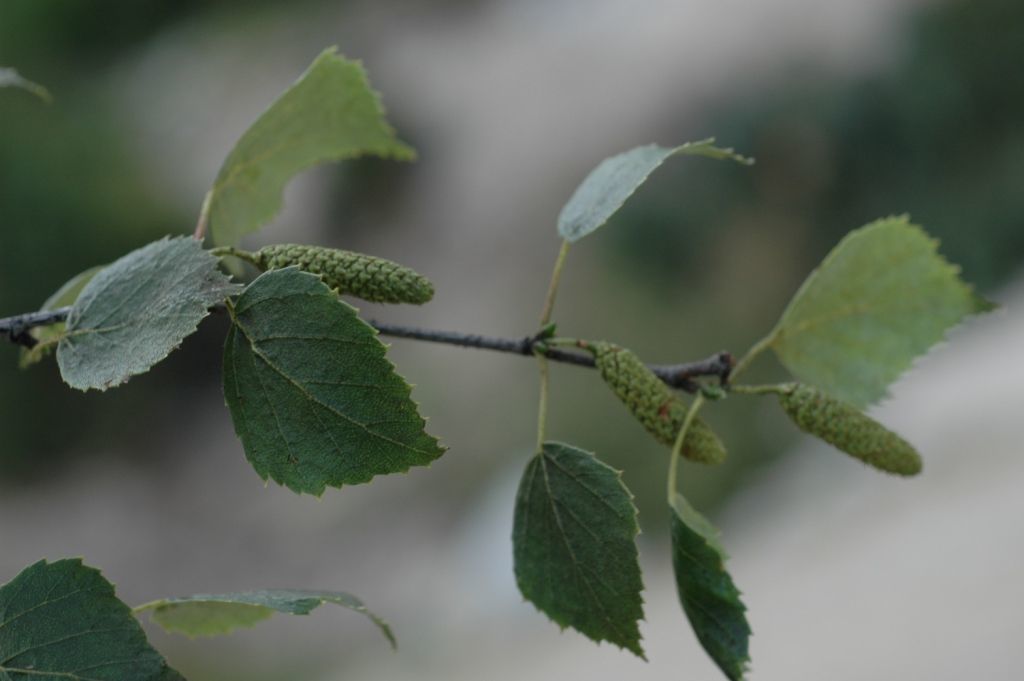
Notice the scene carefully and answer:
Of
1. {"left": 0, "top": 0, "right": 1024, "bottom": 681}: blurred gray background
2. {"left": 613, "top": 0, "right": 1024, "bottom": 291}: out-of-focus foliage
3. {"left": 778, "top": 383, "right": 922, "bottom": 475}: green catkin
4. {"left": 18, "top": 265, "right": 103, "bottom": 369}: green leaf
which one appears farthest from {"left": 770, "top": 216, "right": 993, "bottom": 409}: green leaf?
{"left": 613, "top": 0, "right": 1024, "bottom": 291}: out-of-focus foliage

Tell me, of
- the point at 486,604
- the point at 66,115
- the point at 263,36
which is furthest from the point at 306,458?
the point at 263,36

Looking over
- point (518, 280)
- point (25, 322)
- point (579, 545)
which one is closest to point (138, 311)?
point (25, 322)

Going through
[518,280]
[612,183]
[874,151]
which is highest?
[612,183]

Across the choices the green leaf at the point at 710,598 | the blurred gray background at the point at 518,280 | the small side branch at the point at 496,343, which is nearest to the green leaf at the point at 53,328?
the small side branch at the point at 496,343

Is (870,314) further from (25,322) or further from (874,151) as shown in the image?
(874,151)

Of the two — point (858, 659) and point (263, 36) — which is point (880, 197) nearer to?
point (858, 659)

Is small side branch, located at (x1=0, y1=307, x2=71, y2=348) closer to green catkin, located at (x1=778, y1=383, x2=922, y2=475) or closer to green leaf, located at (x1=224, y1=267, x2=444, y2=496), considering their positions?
green leaf, located at (x1=224, y1=267, x2=444, y2=496)

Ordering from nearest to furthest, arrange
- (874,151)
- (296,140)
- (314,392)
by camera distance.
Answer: (314,392), (296,140), (874,151)

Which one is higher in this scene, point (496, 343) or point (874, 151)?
point (496, 343)
